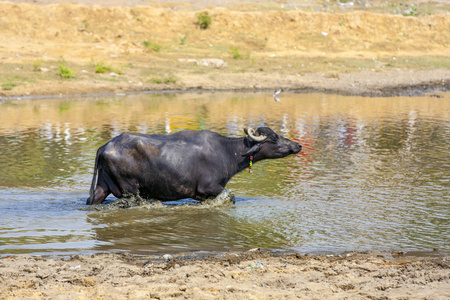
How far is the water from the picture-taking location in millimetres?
7461

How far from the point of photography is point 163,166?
869cm

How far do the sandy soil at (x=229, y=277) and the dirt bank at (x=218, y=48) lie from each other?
21485 mm

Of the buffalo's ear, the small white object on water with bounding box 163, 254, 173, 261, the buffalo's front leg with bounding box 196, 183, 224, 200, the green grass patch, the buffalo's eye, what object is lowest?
the small white object on water with bounding box 163, 254, 173, 261

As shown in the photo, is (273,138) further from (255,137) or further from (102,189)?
(102,189)

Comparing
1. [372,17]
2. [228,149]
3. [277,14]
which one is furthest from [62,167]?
[372,17]

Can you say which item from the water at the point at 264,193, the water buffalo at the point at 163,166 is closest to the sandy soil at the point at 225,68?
the water at the point at 264,193

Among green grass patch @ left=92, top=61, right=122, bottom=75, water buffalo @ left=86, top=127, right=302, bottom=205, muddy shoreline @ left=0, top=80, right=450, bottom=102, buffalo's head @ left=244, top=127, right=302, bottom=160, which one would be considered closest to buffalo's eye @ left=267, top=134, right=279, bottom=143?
buffalo's head @ left=244, top=127, right=302, bottom=160

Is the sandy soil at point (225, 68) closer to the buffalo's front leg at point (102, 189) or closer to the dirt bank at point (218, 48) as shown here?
the dirt bank at point (218, 48)

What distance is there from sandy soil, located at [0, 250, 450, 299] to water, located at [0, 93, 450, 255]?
626mm

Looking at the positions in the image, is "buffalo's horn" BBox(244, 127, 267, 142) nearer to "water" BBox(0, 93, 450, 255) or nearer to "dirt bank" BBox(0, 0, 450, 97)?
"water" BBox(0, 93, 450, 255)

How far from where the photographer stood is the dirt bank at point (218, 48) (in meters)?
29.3

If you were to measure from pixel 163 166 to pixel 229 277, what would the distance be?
323cm

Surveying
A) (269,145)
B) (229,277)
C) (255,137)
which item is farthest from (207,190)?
(229,277)

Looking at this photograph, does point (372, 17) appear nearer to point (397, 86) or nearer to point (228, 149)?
point (397, 86)
